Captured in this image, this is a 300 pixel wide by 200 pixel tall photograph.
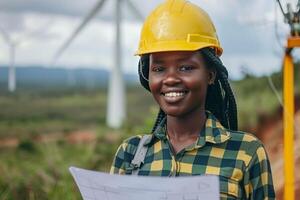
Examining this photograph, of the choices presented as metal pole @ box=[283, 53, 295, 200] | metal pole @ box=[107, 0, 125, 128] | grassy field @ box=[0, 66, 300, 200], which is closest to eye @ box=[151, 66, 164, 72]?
metal pole @ box=[283, 53, 295, 200]

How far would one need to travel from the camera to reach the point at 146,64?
2.60 m

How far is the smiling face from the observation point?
241cm

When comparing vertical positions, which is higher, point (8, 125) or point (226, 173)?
point (226, 173)

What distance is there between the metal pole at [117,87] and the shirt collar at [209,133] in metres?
21.0

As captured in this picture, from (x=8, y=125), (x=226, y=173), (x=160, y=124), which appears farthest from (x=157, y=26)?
(x=8, y=125)

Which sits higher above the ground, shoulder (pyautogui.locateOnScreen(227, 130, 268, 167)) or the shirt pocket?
shoulder (pyautogui.locateOnScreen(227, 130, 268, 167))

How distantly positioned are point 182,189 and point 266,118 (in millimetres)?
→ 15900

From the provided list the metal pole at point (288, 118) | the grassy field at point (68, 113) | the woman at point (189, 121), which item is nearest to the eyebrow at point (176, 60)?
the woman at point (189, 121)

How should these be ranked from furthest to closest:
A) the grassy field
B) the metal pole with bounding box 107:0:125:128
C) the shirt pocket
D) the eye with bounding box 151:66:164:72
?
the metal pole with bounding box 107:0:125:128, the grassy field, the eye with bounding box 151:66:164:72, the shirt pocket

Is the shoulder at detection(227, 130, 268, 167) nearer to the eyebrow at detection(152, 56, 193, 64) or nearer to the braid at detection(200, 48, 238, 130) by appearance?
the braid at detection(200, 48, 238, 130)

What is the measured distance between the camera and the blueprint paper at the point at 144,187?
83.7 inches

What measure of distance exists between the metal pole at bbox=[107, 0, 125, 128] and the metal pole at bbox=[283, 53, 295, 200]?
18.9 meters

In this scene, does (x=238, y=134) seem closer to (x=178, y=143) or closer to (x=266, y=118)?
(x=178, y=143)

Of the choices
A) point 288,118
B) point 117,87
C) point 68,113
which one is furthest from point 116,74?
point 288,118
